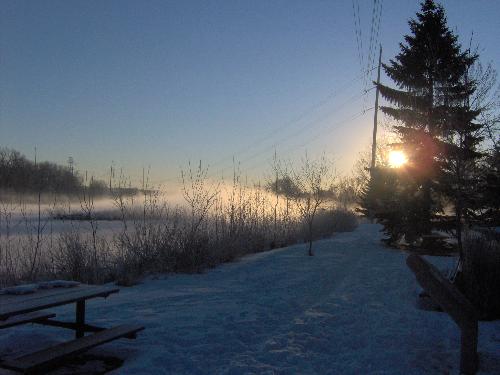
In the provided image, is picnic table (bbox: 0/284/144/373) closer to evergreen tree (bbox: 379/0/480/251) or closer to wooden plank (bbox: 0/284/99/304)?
wooden plank (bbox: 0/284/99/304)

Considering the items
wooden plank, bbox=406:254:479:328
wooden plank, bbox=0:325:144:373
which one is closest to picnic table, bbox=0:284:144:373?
wooden plank, bbox=0:325:144:373

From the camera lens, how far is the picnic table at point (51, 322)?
304cm

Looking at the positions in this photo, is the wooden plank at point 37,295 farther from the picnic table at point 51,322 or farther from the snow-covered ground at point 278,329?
the snow-covered ground at point 278,329

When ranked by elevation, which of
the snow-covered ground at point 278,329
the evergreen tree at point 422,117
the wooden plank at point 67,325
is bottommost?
the snow-covered ground at point 278,329

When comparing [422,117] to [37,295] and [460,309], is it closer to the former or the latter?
[460,309]

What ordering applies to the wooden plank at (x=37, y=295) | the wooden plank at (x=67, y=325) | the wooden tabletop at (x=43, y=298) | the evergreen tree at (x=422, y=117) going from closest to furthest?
the wooden tabletop at (x=43, y=298), the wooden plank at (x=37, y=295), the wooden plank at (x=67, y=325), the evergreen tree at (x=422, y=117)

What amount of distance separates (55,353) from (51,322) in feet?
3.41

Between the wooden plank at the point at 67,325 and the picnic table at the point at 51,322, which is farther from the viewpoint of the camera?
the wooden plank at the point at 67,325

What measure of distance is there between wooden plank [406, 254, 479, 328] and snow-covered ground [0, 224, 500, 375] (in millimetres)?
579

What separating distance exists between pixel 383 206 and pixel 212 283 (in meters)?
7.57

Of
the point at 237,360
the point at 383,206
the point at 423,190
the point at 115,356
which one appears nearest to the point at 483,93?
the point at 423,190

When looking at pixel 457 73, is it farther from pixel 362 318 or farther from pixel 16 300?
pixel 16 300

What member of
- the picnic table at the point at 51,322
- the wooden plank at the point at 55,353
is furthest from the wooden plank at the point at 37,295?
the wooden plank at the point at 55,353

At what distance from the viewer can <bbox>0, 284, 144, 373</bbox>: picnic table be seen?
3.04 m
